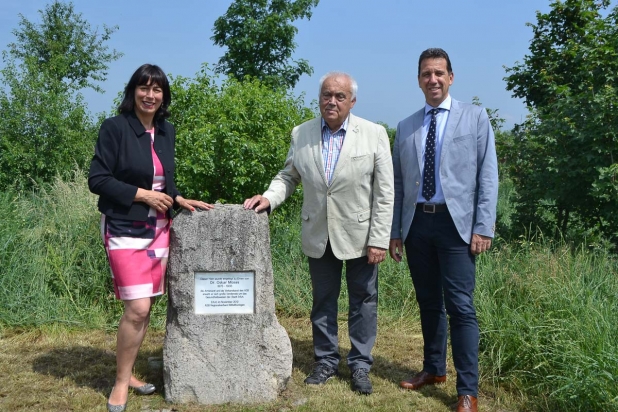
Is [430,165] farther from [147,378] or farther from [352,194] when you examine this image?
[147,378]

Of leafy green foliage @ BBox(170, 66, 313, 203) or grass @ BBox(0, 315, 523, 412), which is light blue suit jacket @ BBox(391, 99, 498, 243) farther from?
leafy green foliage @ BBox(170, 66, 313, 203)

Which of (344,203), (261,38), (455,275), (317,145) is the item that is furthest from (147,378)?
(261,38)

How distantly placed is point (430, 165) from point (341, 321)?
7.84ft

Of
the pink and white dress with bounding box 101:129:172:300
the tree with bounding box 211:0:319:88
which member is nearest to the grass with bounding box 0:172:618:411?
the pink and white dress with bounding box 101:129:172:300

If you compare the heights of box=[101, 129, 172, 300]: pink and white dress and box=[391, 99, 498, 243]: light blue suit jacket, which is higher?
box=[391, 99, 498, 243]: light blue suit jacket

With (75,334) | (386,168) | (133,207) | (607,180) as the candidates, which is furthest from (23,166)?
(607,180)

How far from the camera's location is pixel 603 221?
6656 millimetres

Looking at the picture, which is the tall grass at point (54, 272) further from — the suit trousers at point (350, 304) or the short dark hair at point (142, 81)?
the short dark hair at point (142, 81)

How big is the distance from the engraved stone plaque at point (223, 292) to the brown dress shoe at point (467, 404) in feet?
4.89

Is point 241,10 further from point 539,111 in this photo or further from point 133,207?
point 133,207

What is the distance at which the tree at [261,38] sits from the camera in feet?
46.8

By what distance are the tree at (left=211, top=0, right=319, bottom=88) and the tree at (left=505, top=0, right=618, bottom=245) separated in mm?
7722

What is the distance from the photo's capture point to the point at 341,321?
591 cm

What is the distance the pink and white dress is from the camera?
12.3ft
